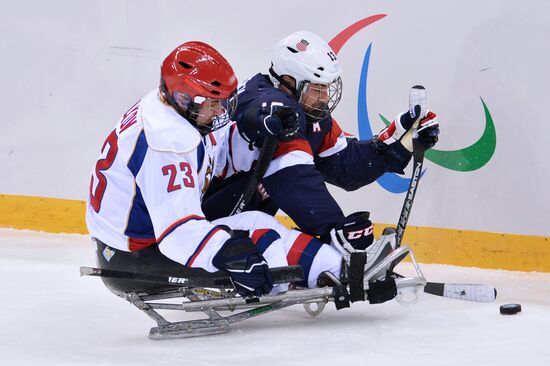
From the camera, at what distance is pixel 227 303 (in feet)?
11.5

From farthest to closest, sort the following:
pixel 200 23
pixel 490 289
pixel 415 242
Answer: pixel 200 23
pixel 415 242
pixel 490 289

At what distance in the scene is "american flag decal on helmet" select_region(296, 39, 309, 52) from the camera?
397cm

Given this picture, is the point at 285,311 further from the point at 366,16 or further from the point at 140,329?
the point at 366,16

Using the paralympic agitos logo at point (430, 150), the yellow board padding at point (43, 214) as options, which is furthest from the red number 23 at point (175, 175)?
the yellow board padding at point (43, 214)

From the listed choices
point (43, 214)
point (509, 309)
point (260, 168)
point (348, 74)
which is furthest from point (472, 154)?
point (43, 214)

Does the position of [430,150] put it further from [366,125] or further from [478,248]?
[478,248]

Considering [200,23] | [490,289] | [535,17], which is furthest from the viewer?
[200,23]

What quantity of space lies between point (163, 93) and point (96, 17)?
224 centimetres

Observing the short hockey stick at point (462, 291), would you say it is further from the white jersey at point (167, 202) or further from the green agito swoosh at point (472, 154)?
the green agito swoosh at point (472, 154)

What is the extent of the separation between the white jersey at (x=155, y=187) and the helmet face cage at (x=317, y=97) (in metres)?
0.51

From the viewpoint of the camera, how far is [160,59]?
541 cm

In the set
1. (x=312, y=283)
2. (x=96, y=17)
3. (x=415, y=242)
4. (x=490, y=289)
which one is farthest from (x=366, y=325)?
(x=96, y=17)

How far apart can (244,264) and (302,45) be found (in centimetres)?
109

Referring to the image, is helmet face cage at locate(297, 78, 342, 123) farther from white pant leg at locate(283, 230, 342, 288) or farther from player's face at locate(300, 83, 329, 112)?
white pant leg at locate(283, 230, 342, 288)
